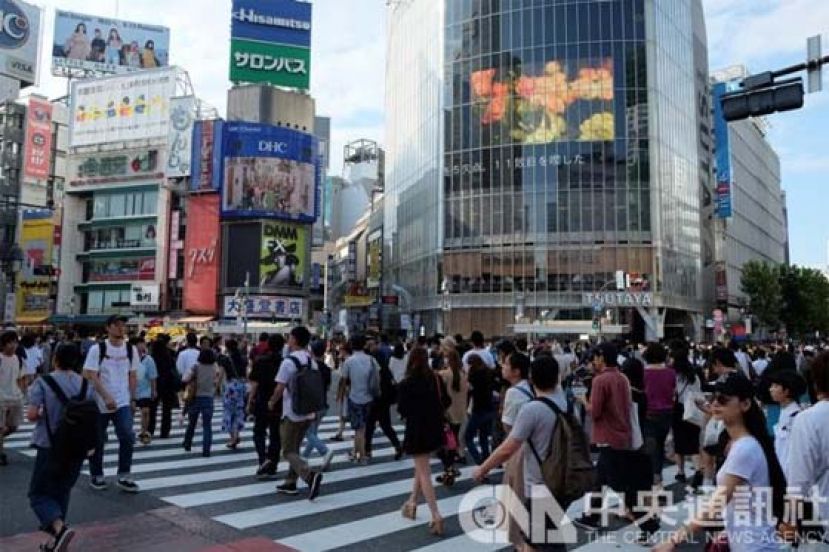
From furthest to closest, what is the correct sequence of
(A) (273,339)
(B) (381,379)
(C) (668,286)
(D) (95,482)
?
(C) (668,286) < (B) (381,379) < (A) (273,339) < (D) (95,482)

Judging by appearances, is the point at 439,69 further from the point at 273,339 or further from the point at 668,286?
the point at 273,339

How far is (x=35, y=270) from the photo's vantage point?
60.2 metres

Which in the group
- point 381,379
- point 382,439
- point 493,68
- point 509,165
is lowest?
point 382,439

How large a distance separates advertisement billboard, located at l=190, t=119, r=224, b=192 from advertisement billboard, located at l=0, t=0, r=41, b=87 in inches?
657

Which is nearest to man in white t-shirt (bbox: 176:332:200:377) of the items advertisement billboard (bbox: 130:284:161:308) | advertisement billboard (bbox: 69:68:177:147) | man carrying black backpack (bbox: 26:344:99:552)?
man carrying black backpack (bbox: 26:344:99:552)

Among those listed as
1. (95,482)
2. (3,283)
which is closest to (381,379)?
(95,482)

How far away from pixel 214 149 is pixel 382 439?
48224 millimetres

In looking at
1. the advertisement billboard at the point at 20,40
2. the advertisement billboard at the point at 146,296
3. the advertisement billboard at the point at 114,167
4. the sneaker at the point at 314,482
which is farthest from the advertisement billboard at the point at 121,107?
the sneaker at the point at 314,482

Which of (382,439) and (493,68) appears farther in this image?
(493,68)

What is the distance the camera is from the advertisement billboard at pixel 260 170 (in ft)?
181

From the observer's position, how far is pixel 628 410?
21.0 feet

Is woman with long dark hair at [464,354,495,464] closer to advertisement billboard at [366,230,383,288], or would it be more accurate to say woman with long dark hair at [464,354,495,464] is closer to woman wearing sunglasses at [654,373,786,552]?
woman wearing sunglasses at [654,373,786,552]

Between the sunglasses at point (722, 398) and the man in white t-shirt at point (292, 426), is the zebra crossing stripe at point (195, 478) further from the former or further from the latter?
the sunglasses at point (722, 398)

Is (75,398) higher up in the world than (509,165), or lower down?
lower down
